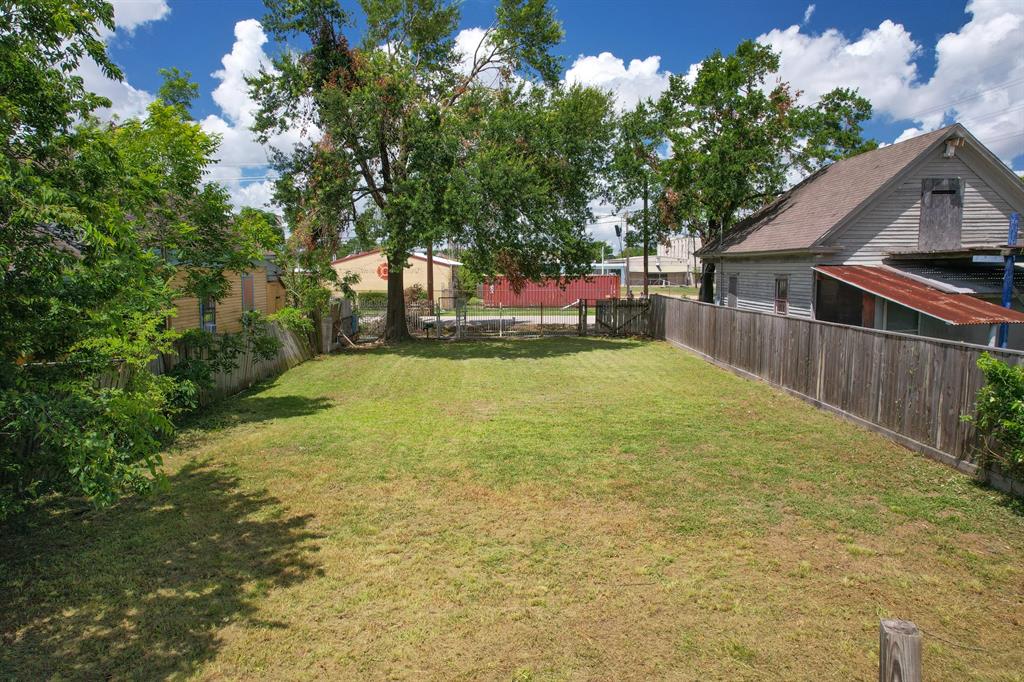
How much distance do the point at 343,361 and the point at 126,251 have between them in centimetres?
1373

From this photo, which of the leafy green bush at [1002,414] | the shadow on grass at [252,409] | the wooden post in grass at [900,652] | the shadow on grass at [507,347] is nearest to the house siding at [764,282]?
the shadow on grass at [507,347]

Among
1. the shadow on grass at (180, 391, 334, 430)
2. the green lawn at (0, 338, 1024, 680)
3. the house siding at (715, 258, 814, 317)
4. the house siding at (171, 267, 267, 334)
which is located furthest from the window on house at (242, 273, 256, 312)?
the house siding at (715, 258, 814, 317)

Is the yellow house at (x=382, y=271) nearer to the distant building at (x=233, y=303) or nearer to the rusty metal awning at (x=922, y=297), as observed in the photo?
the distant building at (x=233, y=303)

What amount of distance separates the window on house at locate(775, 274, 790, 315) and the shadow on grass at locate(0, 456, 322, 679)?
16616mm

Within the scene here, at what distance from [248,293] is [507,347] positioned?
32.4 ft

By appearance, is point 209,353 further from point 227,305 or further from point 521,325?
point 521,325

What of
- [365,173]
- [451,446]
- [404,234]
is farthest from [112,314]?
[365,173]

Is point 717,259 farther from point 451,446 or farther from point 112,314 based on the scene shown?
point 112,314

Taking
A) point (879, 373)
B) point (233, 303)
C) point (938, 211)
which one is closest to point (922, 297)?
point (879, 373)

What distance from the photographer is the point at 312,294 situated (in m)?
19.5

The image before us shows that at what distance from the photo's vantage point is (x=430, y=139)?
64.7 feet

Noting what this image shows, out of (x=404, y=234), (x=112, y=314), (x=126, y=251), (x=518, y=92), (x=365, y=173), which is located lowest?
(x=112, y=314)

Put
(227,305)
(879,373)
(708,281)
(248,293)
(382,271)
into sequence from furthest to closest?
1. (382,271)
2. (708,281)
3. (248,293)
4. (227,305)
5. (879,373)

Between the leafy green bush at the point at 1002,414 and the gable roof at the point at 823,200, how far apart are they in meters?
10.7
